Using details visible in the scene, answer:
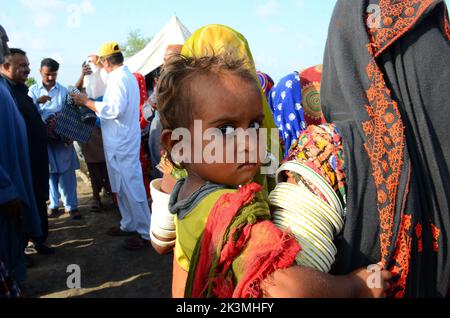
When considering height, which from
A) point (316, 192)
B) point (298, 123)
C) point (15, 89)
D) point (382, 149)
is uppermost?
point (15, 89)

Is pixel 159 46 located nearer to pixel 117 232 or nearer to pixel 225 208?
pixel 117 232

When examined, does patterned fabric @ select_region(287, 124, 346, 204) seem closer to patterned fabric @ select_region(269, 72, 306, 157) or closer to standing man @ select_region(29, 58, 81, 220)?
Result: patterned fabric @ select_region(269, 72, 306, 157)

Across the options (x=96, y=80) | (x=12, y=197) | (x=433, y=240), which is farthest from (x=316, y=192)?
(x=96, y=80)

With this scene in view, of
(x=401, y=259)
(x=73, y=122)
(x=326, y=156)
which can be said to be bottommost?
(x=401, y=259)

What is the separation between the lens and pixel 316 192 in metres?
0.93

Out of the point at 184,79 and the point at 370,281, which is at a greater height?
the point at 184,79

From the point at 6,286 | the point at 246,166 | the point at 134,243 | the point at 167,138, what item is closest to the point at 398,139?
the point at 246,166

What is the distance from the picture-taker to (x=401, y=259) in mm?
996

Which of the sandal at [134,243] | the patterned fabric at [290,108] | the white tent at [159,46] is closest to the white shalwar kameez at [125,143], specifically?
the sandal at [134,243]

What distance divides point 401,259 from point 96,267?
3797mm

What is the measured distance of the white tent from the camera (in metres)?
10.0

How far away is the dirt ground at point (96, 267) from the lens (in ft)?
11.7

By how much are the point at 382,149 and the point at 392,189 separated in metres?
0.11
